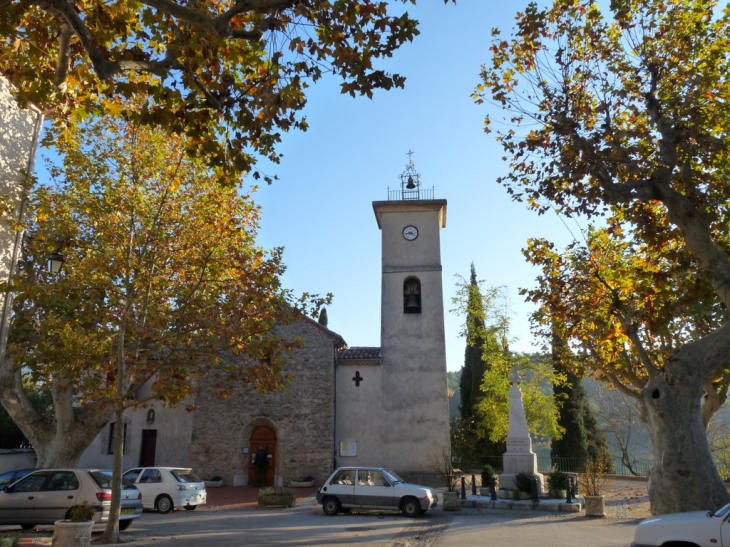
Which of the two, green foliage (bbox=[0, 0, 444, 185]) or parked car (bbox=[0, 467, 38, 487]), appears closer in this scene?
green foliage (bbox=[0, 0, 444, 185])

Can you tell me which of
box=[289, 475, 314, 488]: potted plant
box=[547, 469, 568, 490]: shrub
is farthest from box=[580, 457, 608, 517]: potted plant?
box=[289, 475, 314, 488]: potted plant

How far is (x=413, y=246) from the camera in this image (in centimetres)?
2638

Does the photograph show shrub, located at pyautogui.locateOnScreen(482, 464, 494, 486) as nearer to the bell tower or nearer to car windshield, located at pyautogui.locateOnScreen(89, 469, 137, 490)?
the bell tower

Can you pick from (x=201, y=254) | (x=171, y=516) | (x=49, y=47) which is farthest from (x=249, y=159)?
(x=171, y=516)

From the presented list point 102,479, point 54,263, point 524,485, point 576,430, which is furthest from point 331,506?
point 576,430

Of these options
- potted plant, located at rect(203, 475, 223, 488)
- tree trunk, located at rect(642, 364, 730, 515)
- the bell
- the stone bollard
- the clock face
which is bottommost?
potted plant, located at rect(203, 475, 223, 488)

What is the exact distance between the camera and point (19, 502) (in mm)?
12953

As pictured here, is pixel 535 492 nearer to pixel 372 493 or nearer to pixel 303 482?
pixel 372 493

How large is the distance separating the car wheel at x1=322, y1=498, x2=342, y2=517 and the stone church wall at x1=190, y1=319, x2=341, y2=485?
7.39 metres

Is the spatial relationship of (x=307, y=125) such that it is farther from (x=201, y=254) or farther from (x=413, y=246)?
(x=413, y=246)

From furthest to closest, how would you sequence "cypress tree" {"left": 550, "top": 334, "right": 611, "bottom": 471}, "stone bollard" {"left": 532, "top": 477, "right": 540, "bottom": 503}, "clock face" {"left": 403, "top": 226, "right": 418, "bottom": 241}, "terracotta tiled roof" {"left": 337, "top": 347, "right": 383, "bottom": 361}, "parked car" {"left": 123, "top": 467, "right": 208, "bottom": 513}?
"cypress tree" {"left": 550, "top": 334, "right": 611, "bottom": 471} < "clock face" {"left": 403, "top": 226, "right": 418, "bottom": 241} < "terracotta tiled roof" {"left": 337, "top": 347, "right": 383, "bottom": 361} < "parked car" {"left": 123, "top": 467, "right": 208, "bottom": 513} < "stone bollard" {"left": 532, "top": 477, "right": 540, "bottom": 503}

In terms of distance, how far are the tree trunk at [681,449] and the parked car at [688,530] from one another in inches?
50.1

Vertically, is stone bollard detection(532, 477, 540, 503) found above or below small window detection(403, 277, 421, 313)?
below

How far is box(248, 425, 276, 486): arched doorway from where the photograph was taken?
24516 mm
